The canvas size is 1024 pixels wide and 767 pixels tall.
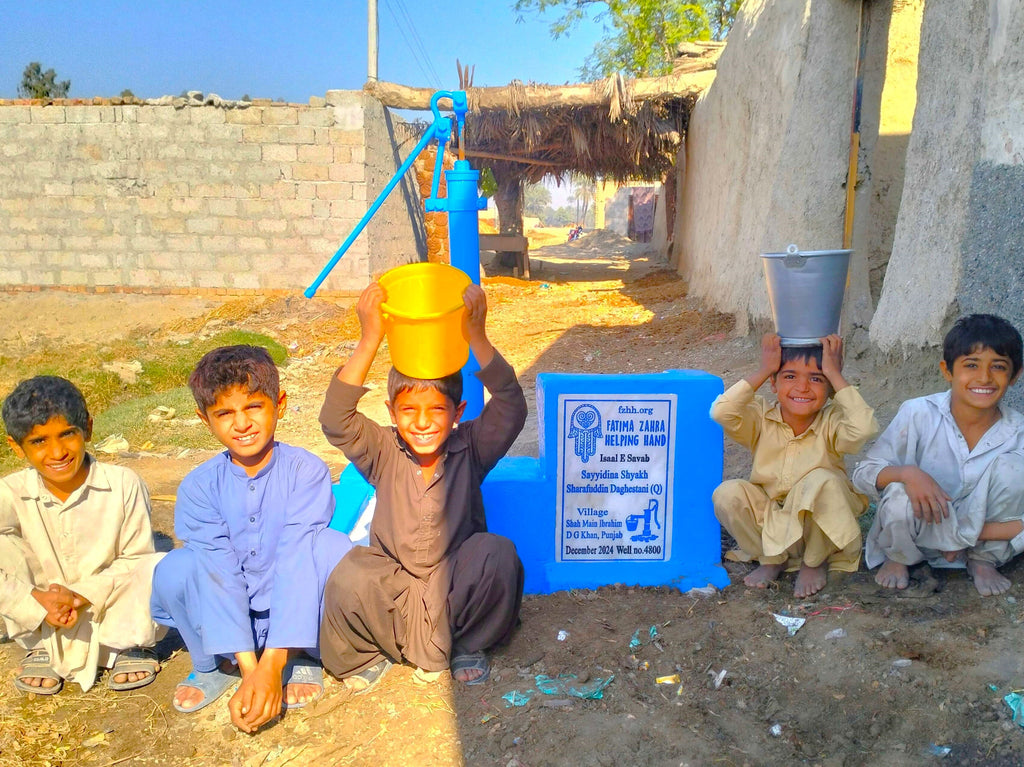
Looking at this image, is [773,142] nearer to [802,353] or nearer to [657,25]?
[802,353]

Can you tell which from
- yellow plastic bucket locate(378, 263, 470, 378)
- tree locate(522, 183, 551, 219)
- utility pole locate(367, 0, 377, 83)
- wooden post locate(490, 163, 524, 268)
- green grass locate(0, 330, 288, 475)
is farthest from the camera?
tree locate(522, 183, 551, 219)

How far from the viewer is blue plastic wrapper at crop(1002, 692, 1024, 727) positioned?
1884 millimetres

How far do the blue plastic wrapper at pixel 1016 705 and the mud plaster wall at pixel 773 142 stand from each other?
12.4ft

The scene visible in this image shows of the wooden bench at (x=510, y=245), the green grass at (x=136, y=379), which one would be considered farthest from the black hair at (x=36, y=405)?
the wooden bench at (x=510, y=245)

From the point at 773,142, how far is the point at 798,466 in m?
4.23

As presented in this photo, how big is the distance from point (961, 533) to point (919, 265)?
146 centimetres

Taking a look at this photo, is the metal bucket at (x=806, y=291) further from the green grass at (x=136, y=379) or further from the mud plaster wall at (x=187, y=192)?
the mud plaster wall at (x=187, y=192)

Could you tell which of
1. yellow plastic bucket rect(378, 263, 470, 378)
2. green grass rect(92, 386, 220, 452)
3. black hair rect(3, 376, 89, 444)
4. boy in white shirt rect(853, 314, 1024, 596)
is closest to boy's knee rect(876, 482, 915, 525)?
boy in white shirt rect(853, 314, 1024, 596)

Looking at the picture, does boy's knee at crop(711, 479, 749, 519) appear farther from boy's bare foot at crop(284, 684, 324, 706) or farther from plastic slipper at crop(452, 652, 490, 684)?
boy's bare foot at crop(284, 684, 324, 706)

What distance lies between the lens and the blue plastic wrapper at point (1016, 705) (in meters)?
1.88

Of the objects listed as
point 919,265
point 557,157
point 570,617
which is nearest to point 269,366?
point 570,617

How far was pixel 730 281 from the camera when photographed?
7.28m

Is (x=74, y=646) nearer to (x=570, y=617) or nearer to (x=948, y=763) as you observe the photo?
(x=570, y=617)

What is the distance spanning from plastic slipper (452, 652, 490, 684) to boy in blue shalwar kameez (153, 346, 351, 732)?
0.41 meters
